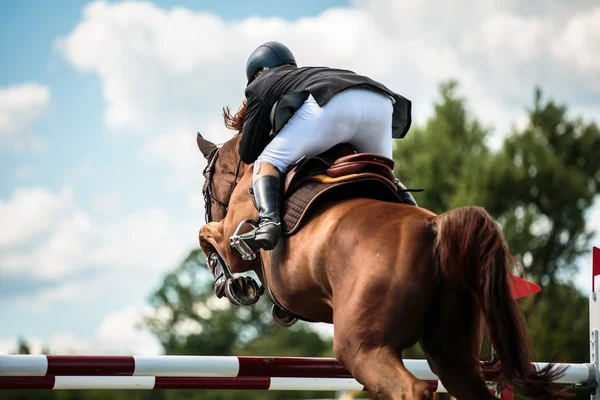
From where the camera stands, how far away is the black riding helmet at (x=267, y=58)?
5.90 meters

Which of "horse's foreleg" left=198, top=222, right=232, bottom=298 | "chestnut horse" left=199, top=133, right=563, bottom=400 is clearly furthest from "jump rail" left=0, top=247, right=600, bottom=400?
"chestnut horse" left=199, top=133, right=563, bottom=400

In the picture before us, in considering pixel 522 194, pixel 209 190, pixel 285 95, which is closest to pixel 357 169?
pixel 285 95

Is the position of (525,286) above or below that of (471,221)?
below

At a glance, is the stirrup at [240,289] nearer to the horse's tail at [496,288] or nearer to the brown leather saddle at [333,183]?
the brown leather saddle at [333,183]

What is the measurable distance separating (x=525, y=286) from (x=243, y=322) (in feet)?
136

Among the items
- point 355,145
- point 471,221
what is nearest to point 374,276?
point 471,221

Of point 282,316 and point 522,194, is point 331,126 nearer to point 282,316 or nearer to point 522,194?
point 282,316

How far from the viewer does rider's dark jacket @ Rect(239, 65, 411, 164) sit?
5.24 metres

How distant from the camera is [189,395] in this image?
42.6 metres

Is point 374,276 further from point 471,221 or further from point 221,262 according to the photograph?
point 221,262

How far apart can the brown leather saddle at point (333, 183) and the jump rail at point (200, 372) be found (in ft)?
3.34

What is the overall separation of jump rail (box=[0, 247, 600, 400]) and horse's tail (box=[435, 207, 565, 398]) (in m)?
1.12

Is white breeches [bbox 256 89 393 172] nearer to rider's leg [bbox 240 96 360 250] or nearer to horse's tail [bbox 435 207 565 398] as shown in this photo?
rider's leg [bbox 240 96 360 250]

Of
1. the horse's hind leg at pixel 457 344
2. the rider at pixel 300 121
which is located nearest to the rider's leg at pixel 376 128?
the rider at pixel 300 121
